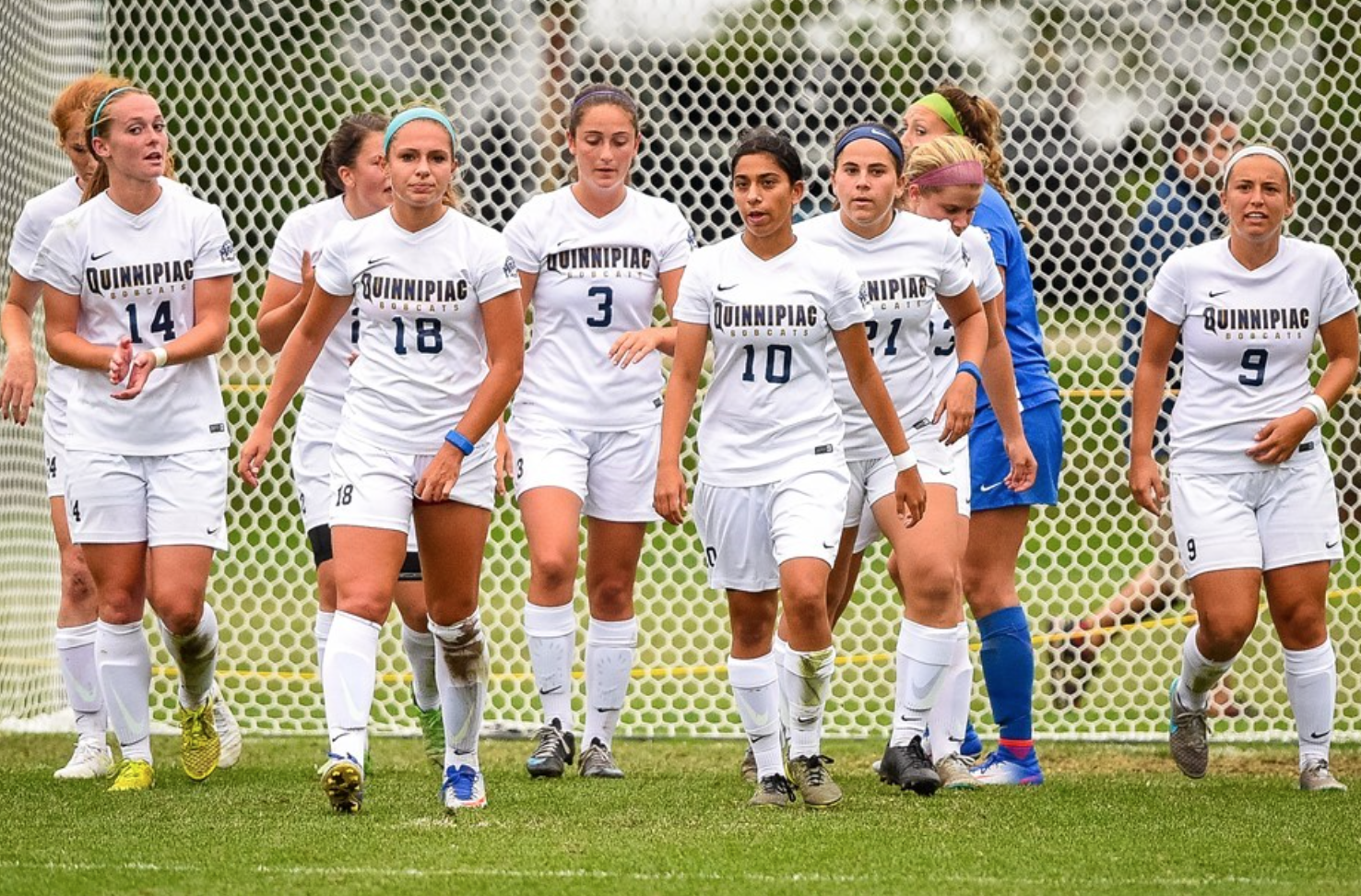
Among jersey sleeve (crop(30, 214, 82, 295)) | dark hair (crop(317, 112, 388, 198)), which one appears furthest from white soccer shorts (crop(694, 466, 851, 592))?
jersey sleeve (crop(30, 214, 82, 295))

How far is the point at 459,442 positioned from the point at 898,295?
1.71 metres

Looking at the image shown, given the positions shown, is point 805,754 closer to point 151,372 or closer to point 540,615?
point 540,615

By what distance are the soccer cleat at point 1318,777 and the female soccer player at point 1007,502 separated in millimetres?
914

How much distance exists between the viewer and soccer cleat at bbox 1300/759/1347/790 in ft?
23.1

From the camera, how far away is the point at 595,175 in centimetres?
732

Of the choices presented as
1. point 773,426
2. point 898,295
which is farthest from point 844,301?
point 898,295

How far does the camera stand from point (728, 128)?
9797 millimetres

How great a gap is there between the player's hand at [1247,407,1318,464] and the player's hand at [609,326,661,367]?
204 cm

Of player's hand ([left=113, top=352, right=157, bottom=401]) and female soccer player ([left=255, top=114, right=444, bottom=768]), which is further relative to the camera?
female soccer player ([left=255, top=114, right=444, bottom=768])

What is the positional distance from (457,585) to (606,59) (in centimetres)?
445

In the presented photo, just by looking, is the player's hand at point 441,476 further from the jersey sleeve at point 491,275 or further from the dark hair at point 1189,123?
the dark hair at point 1189,123

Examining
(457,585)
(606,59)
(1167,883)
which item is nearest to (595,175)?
(457,585)

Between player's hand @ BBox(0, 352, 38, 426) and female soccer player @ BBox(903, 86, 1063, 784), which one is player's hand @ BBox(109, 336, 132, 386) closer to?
player's hand @ BBox(0, 352, 38, 426)

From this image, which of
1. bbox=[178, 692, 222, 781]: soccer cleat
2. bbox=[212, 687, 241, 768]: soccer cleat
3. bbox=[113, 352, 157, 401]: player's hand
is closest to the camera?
bbox=[113, 352, 157, 401]: player's hand
